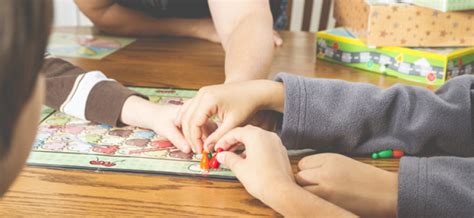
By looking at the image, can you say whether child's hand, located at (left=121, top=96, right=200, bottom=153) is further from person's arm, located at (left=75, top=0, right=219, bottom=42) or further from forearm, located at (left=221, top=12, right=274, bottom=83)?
person's arm, located at (left=75, top=0, right=219, bottom=42)

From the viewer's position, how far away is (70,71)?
0.93 meters

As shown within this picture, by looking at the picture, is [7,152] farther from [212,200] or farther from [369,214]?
[369,214]

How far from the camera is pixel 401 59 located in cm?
107

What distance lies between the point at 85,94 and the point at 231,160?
0.31 m

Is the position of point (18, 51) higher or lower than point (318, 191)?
higher

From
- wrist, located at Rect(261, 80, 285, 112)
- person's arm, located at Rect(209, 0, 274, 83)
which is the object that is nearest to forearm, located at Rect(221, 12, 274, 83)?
person's arm, located at Rect(209, 0, 274, 83)

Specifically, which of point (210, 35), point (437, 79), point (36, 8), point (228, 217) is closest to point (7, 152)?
point (36, 8)

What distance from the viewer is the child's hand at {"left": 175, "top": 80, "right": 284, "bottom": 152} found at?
29.0 inches

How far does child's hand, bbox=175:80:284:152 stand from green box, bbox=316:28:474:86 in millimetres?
382

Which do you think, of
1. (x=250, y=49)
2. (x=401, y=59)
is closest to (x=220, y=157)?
(x=250, y=49)

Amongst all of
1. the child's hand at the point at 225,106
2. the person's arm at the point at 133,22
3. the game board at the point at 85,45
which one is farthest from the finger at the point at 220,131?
the person's arm at the point at 133,22

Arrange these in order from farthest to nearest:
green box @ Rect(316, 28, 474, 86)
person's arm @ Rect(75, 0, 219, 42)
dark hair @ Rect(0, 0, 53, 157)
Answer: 1. person's arm @ Rect(75, 0, 219, 42)
2. green box @ Rect(316, 28, 474, 86)
3. dark hair @ Rect(0, 0, 53, 157)

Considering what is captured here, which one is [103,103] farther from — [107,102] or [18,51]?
[18,51]

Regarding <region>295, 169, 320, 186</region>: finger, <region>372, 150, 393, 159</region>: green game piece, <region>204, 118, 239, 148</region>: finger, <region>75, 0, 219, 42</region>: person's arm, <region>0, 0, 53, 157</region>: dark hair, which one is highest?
<region>0, 0, 53, 157</region>: dark hair
